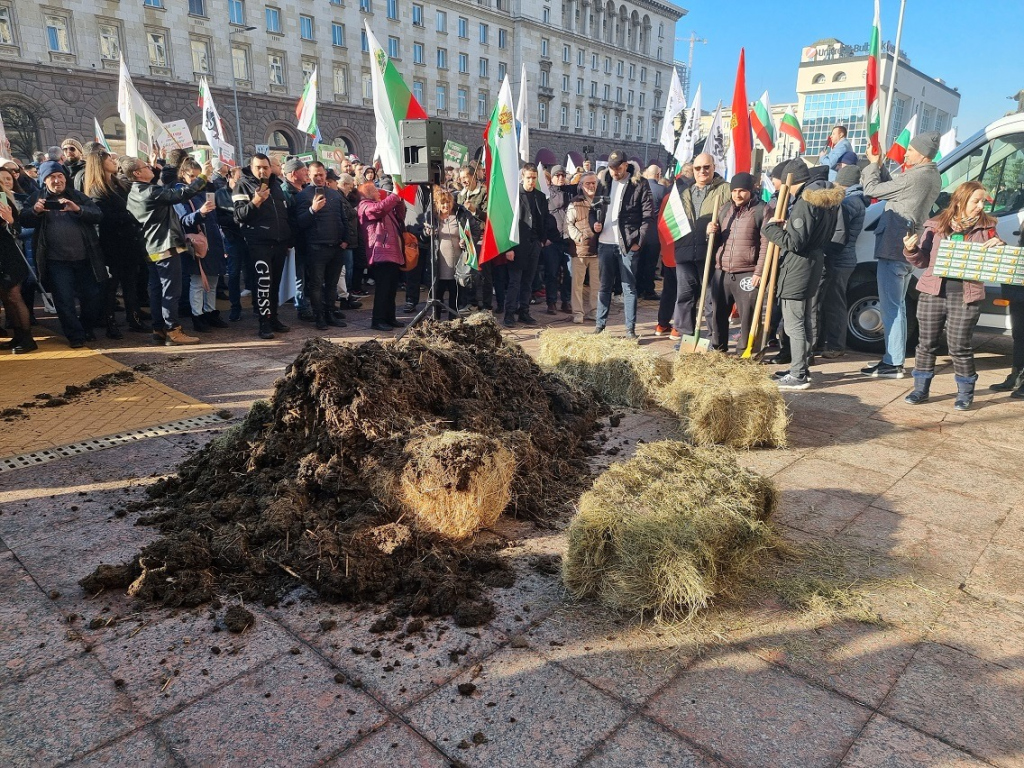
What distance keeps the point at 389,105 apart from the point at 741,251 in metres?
4.68

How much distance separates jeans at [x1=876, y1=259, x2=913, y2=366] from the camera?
23.8 feet

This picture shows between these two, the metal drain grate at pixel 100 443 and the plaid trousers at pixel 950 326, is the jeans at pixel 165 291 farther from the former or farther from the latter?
the plaid trousers at pixel 950 326

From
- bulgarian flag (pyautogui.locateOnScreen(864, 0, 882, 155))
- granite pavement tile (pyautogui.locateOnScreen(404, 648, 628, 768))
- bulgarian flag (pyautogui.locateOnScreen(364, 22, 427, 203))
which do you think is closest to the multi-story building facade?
bulgarian flag (pyautogui.locateOnScreen(364, 22, 427, 203))

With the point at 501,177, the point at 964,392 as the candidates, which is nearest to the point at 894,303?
the point at 964,392

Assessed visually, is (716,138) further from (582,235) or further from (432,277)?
(432,277)

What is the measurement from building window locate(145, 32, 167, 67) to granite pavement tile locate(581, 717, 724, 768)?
1754 inches

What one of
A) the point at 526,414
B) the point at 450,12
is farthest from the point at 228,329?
the point at 450,12

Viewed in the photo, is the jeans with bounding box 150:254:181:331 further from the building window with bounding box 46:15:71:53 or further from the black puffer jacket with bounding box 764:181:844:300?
the building window with bounding box 46:15:71:53

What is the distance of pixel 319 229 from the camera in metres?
9.10

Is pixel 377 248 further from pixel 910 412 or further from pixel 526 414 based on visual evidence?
pixel 910 412

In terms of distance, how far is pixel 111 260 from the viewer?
848 cm

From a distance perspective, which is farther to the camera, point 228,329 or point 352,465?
point 228,329

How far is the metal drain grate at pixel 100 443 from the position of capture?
479 cm

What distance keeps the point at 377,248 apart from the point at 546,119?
203 feet
